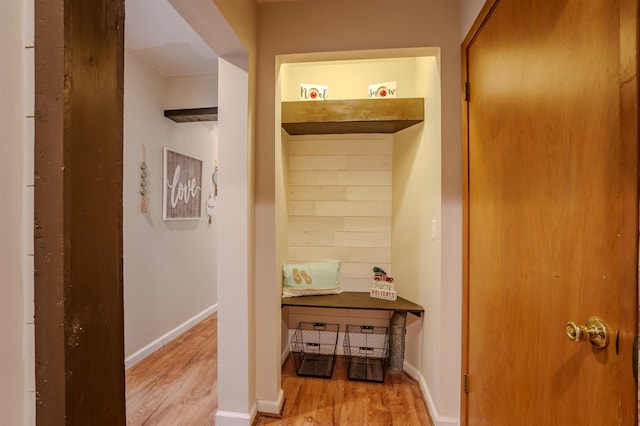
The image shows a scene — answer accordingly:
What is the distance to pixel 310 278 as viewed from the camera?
7.72ft

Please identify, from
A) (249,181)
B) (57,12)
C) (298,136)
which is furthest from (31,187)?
(298,136)

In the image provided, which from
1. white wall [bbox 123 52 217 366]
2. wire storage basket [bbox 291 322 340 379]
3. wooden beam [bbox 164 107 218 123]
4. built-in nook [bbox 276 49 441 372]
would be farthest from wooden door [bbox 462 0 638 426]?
white wall [bbox 123 52 217 366]

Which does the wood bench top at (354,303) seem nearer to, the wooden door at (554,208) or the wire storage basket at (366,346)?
the wire storage basket at (366,346)

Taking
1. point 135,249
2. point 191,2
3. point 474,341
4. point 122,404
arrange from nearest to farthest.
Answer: point 122,404 < point 191,2 < point 474,341 < point 135,249

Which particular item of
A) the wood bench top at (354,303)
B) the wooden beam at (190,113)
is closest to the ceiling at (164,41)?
the wooden beam at (190,113)

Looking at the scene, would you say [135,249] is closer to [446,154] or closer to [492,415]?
[446,154]

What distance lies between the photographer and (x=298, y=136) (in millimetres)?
2604

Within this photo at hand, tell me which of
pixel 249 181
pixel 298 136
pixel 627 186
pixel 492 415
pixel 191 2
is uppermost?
pixel 191 2

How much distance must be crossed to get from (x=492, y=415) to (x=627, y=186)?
43.7 inches

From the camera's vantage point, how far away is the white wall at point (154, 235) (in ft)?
8.04

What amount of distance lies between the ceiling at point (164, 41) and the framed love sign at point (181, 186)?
74 centimetres

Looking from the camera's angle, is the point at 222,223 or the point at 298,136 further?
the point at 298,136

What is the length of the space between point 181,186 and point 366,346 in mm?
2295

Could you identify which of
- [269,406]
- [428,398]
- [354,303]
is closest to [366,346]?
[354,303]
